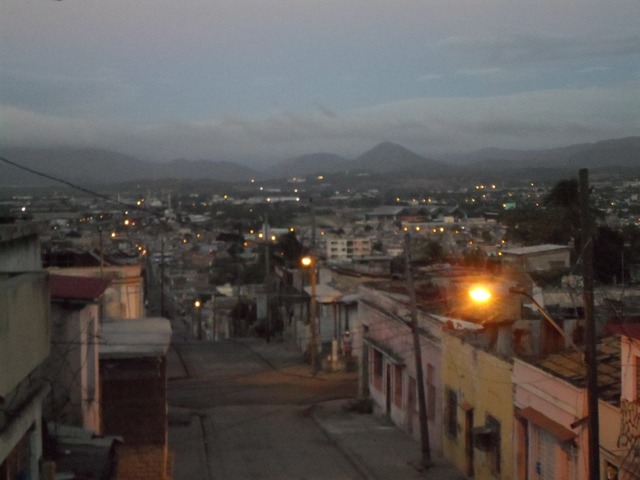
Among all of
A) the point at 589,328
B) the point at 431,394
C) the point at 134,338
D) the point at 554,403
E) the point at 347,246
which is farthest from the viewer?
the point at 347,246

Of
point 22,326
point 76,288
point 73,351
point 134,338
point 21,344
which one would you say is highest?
point 22,326

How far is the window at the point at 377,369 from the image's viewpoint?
24.9 meters

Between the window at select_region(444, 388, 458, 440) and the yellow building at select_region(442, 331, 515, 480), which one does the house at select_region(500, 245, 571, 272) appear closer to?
the window at select_region(444, 388, 458, 440)

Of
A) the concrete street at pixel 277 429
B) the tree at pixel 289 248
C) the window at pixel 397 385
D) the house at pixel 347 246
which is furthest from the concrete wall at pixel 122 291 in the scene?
the tree at pixel 289 248

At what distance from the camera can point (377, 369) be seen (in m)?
25.3

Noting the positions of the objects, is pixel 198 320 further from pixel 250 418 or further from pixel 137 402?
pixel 137 402

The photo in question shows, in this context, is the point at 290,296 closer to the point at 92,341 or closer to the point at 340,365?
the point at 340,365

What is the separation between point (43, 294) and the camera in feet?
23.8

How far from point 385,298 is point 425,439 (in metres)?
6.45

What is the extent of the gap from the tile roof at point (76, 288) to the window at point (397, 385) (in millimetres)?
10823

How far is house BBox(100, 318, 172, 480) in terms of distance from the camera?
15.6m

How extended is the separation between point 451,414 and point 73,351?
28.9ft

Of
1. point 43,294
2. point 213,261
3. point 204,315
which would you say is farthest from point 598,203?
point 43,294

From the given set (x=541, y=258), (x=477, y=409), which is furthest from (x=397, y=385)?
(x=541, y=258)
